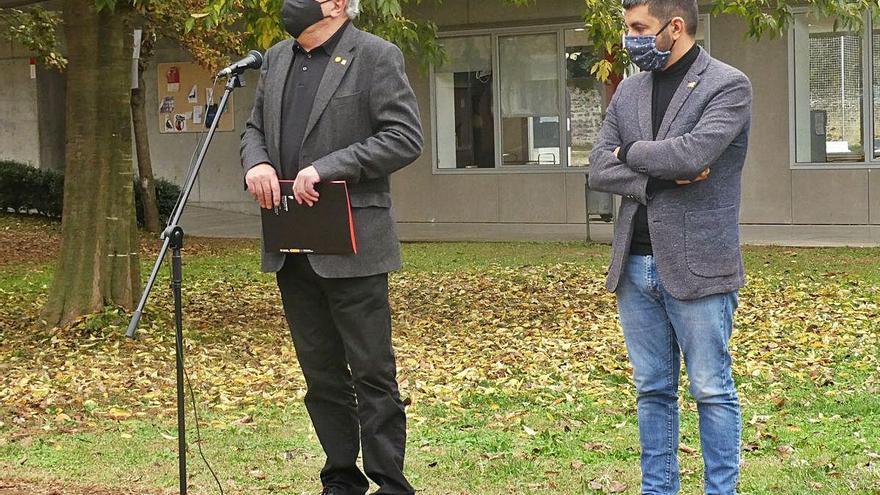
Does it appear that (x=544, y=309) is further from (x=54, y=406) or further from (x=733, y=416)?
(x=733, y=416)

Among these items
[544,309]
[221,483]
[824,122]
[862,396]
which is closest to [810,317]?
[544,309]

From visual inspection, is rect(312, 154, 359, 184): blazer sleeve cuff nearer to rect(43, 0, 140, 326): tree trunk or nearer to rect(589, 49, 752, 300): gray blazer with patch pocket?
rect(589, 49, 752, 300): gray blazer with patch pocket

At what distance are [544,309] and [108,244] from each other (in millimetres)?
3927

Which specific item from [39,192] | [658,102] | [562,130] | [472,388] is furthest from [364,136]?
[39,192]

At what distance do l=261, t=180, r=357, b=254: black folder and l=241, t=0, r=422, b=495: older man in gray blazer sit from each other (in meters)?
0.04

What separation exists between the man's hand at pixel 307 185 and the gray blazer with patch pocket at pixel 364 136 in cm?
7

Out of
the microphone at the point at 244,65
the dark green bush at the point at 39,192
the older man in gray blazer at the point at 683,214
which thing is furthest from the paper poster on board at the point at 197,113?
the older man in gray blazer at the point at 683,214

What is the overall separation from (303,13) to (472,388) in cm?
384

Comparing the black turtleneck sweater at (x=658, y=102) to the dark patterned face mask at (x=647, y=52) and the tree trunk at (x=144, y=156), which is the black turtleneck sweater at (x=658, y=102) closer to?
the dark patterned face mask at (x=647, y=52)

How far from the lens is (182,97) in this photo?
23984mm

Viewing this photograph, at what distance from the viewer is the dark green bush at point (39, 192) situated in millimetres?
20828

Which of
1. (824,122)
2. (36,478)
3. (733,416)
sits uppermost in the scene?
(824,122)

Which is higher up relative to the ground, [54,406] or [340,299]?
[340,299]

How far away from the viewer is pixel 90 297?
33.5ft
